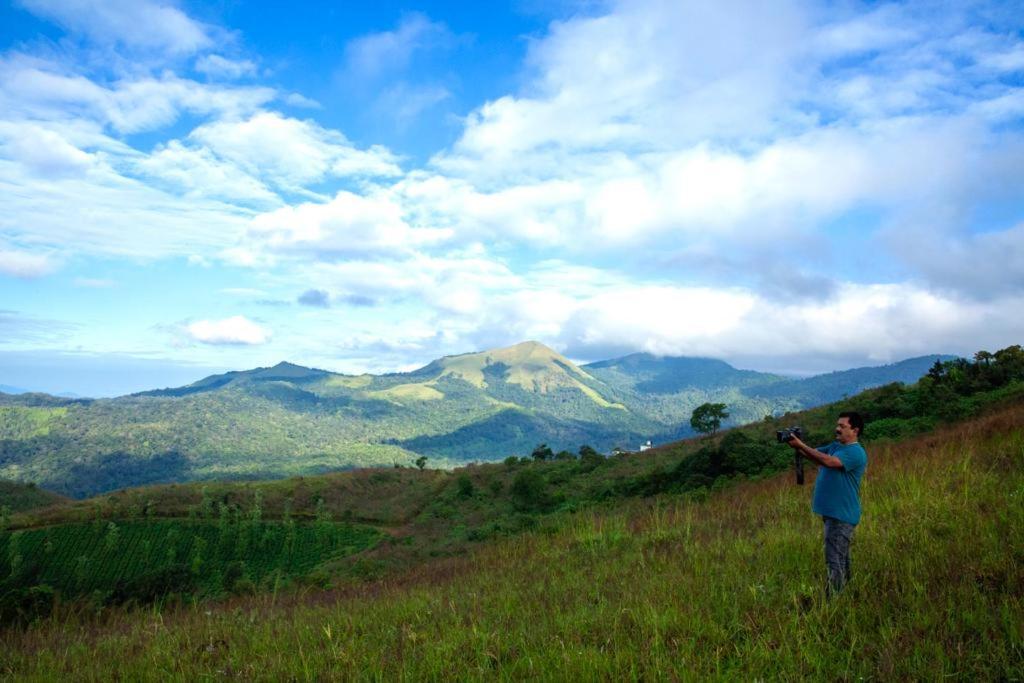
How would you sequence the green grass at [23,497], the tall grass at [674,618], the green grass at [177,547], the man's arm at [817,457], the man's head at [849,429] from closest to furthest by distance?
the tall grass at [674,618] < the man's arm at [817,457] < the man's head at [849,429] < the green grass at [177,547] < the green grass at [23,497]

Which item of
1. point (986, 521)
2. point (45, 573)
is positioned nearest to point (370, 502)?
point (45, 573)

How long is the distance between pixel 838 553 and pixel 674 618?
7.12 ft

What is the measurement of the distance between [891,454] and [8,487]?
18236 cm

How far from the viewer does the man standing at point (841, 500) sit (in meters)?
6.38

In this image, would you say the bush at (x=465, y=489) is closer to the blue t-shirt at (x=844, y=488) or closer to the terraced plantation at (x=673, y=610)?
the terraced plantation at (x=673, y=610)

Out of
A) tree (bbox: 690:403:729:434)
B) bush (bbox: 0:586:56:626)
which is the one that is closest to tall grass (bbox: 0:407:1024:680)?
bush (bbox: 0:586:56:626)

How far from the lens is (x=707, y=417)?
226ft

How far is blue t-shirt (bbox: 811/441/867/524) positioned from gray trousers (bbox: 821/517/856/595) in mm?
113

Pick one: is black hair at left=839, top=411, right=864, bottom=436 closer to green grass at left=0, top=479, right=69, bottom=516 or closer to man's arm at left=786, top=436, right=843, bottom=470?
man's arm at left=786, top=436, right=843, bottom=470

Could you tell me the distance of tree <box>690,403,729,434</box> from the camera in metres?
67.1

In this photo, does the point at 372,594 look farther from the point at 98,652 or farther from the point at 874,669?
the point at 874,669

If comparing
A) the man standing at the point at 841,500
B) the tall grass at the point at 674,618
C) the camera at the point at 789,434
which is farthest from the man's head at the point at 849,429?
the tall grass at the point at 674,618

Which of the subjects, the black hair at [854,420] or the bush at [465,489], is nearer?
the black hair at [854,420]

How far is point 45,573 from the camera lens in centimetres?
6831
